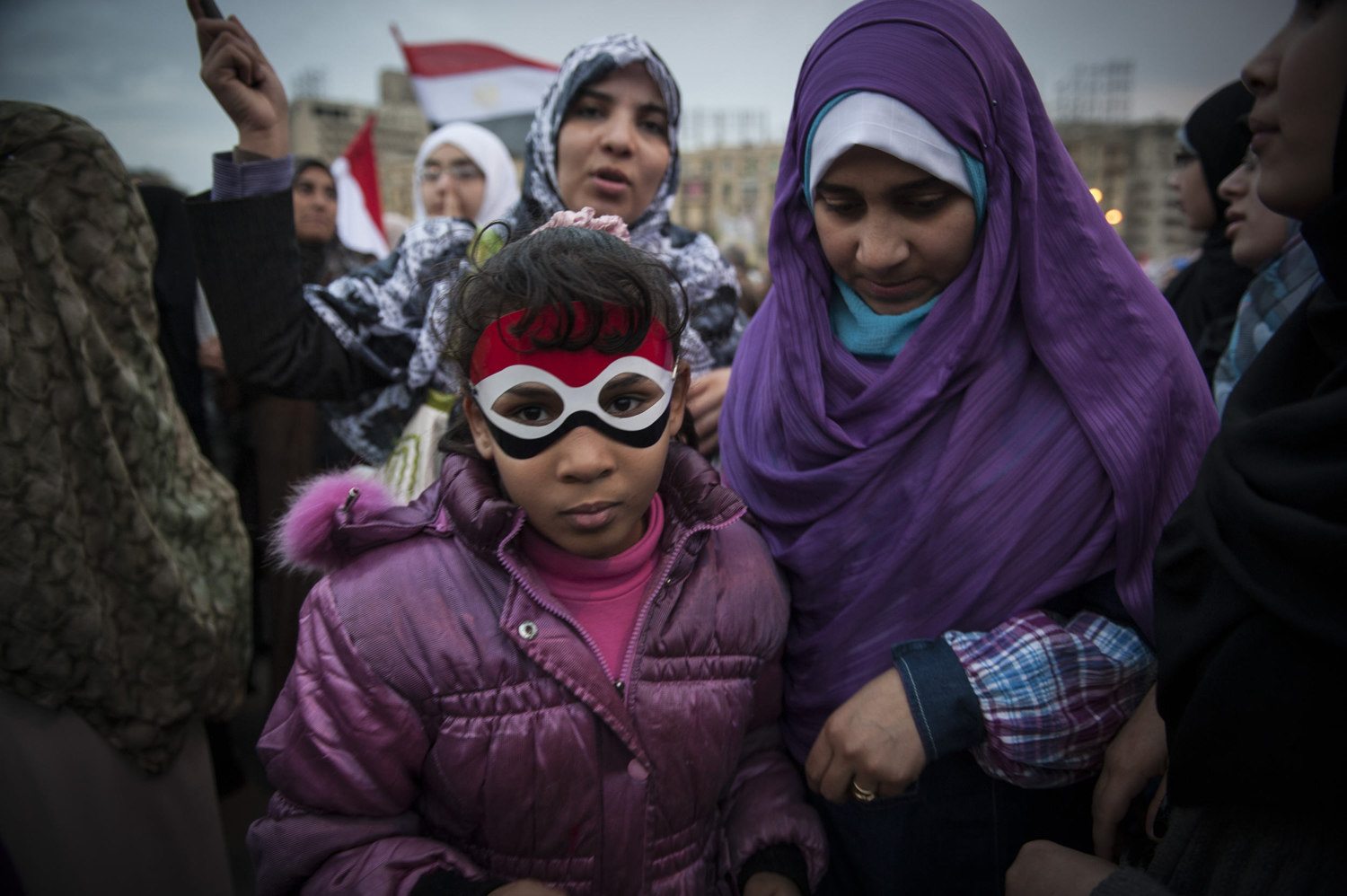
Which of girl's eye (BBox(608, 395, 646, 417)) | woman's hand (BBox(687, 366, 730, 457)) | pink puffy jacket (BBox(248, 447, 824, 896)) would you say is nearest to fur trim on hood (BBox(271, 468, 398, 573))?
pink puffy jacket (BBox(248, 447, 824, 896))

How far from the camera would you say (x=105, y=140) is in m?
1.63

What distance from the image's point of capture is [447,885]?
119cm

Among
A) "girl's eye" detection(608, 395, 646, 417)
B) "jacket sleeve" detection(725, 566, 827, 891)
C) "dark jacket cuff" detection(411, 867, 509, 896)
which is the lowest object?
"jacket sleeve" detection(725, 566, 827, 891)

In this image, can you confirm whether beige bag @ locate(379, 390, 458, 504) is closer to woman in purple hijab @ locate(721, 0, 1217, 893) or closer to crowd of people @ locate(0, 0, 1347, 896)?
crowd of people @ locate(0, 0, 1347, 896)

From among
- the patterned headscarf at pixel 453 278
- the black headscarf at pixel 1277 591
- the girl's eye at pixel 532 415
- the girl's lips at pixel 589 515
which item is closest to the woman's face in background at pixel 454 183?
the patterned headscarf at pixel 453 278

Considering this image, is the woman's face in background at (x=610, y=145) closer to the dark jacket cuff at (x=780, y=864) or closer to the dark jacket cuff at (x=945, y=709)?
the dark jacket cuff at (x=945, y=709)

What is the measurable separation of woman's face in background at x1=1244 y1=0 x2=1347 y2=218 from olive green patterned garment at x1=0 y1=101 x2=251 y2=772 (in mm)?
2082

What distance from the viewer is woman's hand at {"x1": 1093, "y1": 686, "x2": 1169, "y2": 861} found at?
46.8 inches

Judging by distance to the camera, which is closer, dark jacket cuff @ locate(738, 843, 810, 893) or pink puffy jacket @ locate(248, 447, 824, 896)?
pink puffy jacket @ locate(248, 447, 824, 896)

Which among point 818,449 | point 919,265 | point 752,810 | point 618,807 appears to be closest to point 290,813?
point 618,807

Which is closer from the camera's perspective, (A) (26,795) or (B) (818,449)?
(B) (818,449)

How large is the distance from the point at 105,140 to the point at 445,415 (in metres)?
0.96

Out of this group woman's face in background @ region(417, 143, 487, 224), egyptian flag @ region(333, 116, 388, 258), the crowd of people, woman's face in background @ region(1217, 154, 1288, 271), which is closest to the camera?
the crowd of people

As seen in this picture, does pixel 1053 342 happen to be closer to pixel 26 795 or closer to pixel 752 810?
pixel 752 810
